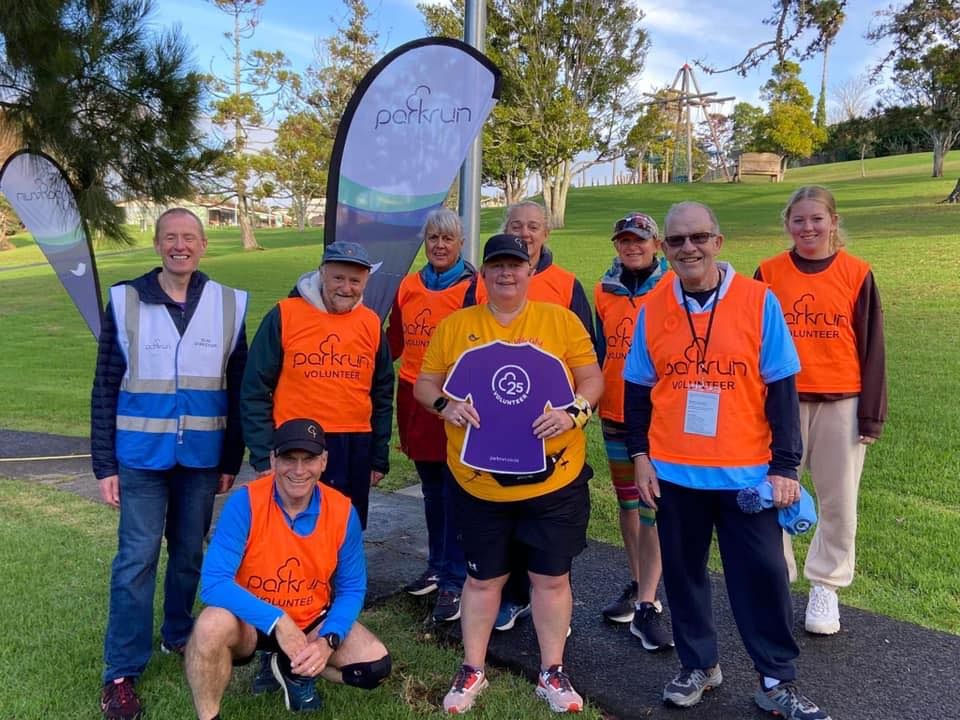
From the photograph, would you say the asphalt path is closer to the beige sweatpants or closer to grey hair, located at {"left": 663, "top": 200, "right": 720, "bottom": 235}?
the beige sweatpants

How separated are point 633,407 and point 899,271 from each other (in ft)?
50.6

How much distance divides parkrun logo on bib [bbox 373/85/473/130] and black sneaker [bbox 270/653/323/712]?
3566mm

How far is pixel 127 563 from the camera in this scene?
3312 millimetres

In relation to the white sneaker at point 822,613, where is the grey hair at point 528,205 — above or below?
above

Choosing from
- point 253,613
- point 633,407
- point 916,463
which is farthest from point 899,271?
point 253,613

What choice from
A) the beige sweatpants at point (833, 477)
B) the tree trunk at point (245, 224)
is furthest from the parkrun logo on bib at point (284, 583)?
the tree trunk at point (245, 224)

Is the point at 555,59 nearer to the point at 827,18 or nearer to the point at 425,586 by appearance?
the point at 827,18

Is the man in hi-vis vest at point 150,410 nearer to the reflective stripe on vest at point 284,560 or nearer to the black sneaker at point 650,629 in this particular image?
the reflective stripe on vest at point 284,560

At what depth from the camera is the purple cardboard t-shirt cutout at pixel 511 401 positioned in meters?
3.04

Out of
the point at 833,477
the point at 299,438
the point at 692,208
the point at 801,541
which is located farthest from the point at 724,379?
the point at 801,541

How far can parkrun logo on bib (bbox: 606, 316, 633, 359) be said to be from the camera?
3.80 m

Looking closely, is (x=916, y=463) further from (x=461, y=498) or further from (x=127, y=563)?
(x=127, y=563)

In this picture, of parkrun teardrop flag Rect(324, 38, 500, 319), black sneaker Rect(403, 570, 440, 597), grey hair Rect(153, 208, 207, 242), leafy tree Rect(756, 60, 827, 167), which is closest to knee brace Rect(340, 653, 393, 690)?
black sneaker Rect(403, 570, 440, 597)

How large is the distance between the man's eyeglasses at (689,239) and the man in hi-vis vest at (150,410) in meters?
1.92
